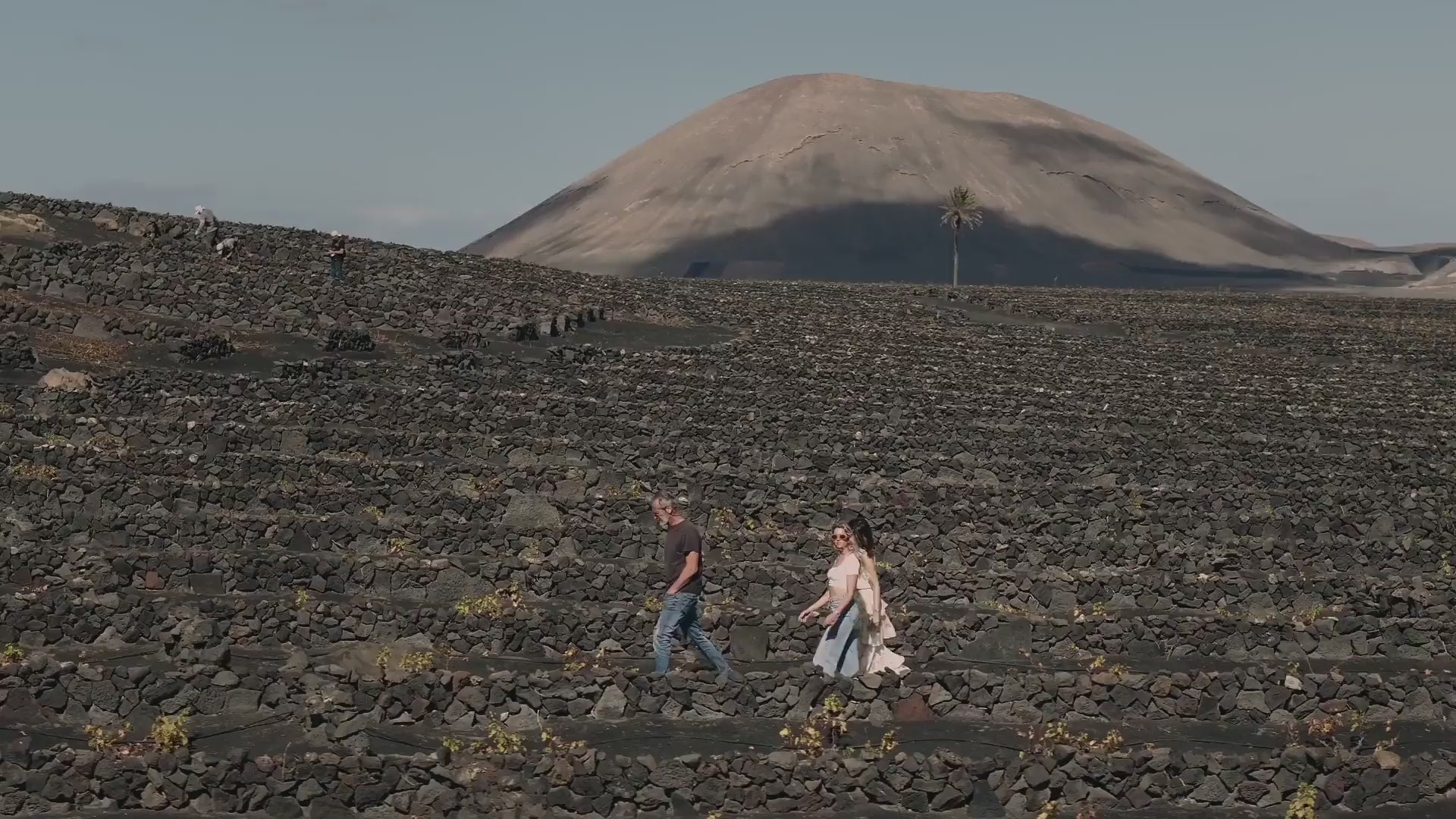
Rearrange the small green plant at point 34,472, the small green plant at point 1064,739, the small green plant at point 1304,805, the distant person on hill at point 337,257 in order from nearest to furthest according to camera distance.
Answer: the small green plant at point 1304,805, the small green plant at point 1064,739, the small green plant at point 34,472, the distant person on hill at point 337,257

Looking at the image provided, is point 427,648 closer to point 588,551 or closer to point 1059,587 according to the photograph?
point 588,551

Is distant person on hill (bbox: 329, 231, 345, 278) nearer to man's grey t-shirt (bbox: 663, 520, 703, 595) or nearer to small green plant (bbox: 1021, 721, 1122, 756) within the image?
man's grey t-shirt (bbox: 663, 520, 703, 595)

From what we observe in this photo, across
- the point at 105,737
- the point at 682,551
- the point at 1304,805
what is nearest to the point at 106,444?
the point at 105,737

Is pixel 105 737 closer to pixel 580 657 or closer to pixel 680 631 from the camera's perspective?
pixel 680 631

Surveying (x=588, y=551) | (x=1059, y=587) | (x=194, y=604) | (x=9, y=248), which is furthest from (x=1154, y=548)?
(x=9, y=248)

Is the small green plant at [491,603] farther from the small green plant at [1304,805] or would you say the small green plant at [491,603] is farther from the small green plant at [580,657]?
the small green plant at [1304,805]

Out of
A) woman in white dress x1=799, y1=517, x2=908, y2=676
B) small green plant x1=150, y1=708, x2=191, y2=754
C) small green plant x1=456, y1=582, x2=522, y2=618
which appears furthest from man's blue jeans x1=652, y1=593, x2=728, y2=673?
small green plant x1=150, y1=708, x2=191, y2=754

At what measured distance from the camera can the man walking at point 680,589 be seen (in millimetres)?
16906

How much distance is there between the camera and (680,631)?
683 inches

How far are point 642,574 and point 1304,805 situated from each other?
33.8ft

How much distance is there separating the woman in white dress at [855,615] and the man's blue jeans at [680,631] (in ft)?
3.43

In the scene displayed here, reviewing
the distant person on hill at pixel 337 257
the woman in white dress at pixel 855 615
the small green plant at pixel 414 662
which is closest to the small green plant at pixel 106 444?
the small green plant at pixel 414 662

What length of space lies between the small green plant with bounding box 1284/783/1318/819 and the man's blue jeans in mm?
5497

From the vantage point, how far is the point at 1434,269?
199625mm
